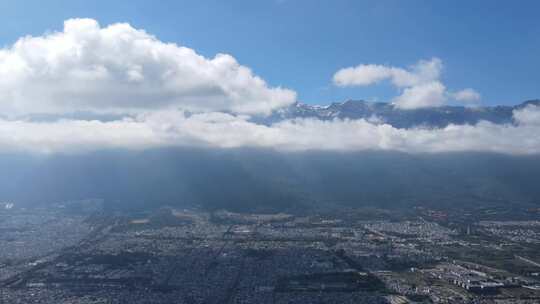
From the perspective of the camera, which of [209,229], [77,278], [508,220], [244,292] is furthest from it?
[508,220]

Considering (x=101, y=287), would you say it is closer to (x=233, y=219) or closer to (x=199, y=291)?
(x=199, y=291)

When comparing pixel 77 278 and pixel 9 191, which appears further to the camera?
pixel 9 191

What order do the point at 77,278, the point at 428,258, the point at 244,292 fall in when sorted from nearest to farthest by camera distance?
the point at 244,292
the point at 77,278
the point at 428,258

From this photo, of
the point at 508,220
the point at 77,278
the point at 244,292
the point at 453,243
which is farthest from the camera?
the point at 508,220

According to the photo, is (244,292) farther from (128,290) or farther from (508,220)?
(508,220)

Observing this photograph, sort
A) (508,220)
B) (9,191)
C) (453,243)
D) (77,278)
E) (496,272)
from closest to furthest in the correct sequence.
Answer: (77,278)
(496,272)
(453,243)
(508,220)
(9,191)

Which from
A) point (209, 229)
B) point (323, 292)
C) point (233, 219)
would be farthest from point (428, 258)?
point (233, 219)

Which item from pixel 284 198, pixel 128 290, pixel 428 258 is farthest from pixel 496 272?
pixel 284 198

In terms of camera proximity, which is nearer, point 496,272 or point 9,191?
point 496,272
